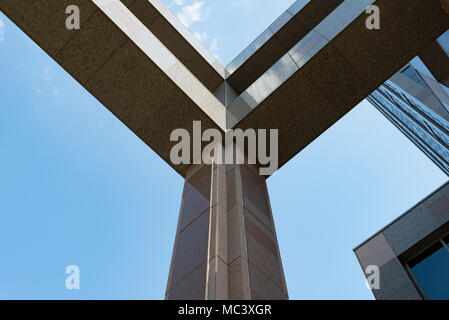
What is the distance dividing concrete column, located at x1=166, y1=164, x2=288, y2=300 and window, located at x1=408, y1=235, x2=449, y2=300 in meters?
8.91

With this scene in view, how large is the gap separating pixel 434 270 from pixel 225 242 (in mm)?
10886

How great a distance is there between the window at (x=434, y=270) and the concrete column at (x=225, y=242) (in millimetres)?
8905

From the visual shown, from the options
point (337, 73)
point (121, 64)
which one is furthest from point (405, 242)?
point (121, 64)

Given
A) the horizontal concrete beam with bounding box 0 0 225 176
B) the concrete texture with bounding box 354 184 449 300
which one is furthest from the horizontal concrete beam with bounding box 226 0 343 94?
the concrete texture with bounding box 354 184 449 300

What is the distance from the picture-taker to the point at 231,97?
11.3 metres

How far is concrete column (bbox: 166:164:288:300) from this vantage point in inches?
211

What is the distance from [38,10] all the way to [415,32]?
7404 millimetres

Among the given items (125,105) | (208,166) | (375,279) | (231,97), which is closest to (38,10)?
(125,105)

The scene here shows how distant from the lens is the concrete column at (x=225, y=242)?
5.36 metres

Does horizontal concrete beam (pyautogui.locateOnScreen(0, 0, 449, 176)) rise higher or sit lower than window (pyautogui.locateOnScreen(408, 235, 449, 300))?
lower

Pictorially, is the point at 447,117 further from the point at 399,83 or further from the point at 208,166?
the point at 208,166

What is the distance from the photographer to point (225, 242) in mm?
6148

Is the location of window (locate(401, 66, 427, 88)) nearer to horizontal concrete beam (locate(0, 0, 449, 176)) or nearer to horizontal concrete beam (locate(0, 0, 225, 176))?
horizontal concrete beam (locate(0, 0, 449, 176))
